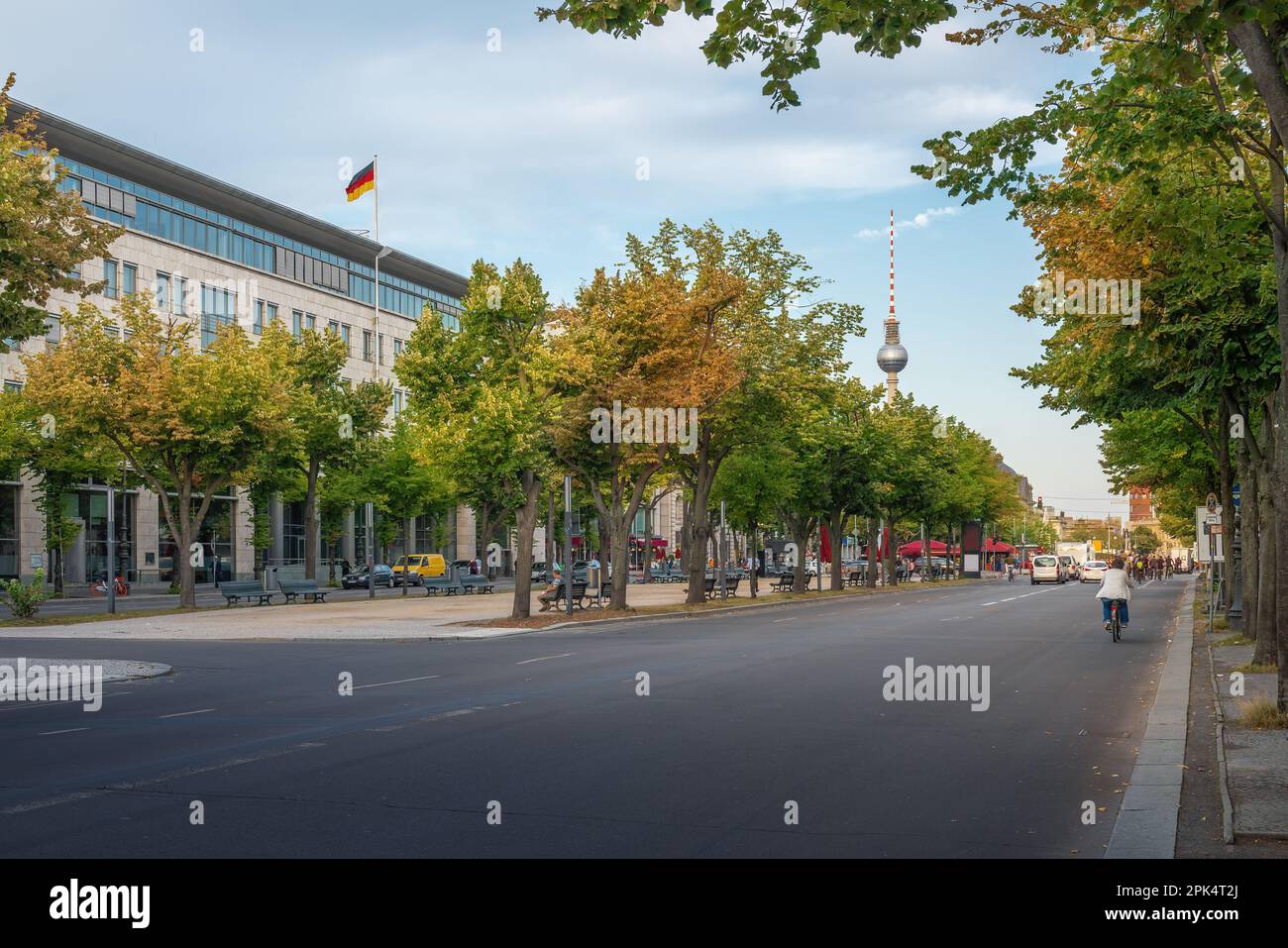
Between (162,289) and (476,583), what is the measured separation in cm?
2338


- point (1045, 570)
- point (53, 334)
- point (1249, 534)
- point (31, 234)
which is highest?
point (53, 334)

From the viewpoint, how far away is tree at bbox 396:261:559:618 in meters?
31.7

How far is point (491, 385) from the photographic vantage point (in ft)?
109

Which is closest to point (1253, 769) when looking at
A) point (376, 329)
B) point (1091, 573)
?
point (1091, 573)

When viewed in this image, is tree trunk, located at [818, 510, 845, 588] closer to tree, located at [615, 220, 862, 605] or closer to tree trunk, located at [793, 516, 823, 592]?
tree trunk, located at [793, 516, 823, 592]

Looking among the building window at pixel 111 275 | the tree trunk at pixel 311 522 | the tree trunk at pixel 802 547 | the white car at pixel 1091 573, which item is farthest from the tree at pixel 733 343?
the white car at pixel 1091 573

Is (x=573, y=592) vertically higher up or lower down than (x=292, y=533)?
lower down

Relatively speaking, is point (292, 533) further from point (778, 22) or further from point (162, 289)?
point (778, 22)

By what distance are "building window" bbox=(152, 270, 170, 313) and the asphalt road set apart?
48802mm

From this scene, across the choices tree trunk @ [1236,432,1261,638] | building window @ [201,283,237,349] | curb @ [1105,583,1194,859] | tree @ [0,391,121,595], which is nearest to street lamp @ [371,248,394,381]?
building window @ [201,283,237,349]
